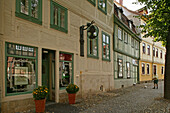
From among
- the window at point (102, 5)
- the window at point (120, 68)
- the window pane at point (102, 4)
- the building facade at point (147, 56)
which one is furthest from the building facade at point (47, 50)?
the building facade at point (147, 56)

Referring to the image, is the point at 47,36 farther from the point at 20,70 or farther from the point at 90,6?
the point at 90,6

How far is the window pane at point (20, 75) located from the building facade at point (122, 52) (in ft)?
33.3

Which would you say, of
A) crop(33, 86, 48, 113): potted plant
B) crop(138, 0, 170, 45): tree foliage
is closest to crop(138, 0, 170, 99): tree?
crop(138, 0, 170, 45): tree foliage

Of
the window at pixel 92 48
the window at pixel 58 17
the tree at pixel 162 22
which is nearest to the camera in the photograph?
the window at pixel 58 17

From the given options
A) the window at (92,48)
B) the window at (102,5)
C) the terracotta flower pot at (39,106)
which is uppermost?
the window at (102,5)

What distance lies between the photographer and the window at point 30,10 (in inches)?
255

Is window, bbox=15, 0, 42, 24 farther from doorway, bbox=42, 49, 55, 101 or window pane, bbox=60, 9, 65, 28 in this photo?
doorway, bbox=42, 49, 55, 101

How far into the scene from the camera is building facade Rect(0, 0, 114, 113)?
6012mm

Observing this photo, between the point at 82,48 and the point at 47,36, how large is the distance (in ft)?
9.98

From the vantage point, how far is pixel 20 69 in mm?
6480

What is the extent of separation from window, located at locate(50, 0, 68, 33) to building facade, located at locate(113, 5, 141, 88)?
25.2ft

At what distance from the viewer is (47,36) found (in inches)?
304

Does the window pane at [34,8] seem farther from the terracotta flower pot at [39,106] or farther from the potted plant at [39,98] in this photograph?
the terracotta flower pot at [39,106]

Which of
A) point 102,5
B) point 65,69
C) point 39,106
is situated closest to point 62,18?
point 65,69
